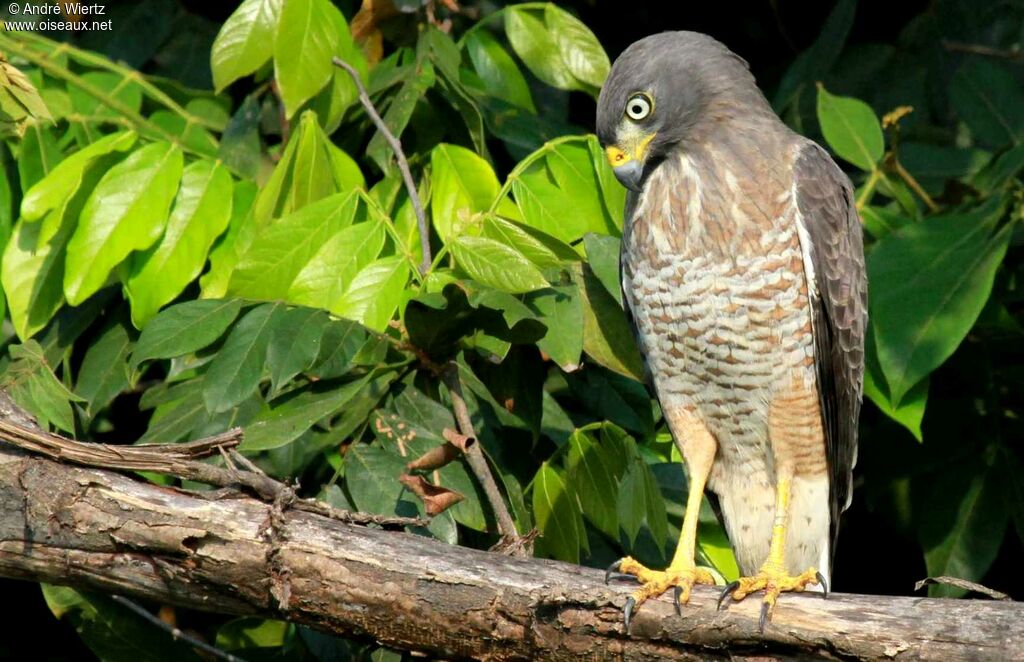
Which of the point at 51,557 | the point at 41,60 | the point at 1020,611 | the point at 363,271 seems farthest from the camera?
the point at 41,60

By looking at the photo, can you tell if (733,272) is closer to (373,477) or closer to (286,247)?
(373,477)

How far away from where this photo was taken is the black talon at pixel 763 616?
2.66 m

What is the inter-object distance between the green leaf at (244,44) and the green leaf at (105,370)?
845mm

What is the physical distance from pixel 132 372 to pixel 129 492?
0.78m

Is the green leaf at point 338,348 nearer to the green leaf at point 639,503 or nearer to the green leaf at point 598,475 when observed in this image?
the green leaf at point 598,475

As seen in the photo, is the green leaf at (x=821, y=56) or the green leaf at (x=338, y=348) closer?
the green leaf at (x=338, y=348)

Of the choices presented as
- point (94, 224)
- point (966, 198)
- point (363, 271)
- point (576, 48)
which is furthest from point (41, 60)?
point (966, 198)

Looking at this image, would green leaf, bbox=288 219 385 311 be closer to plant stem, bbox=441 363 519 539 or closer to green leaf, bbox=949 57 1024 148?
plant stem, bbox=441 363 519 539

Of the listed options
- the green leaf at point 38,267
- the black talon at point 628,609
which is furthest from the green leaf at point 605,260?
the green leaf at point 38,267

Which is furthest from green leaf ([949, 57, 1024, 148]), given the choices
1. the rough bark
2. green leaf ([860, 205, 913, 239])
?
the rough bark

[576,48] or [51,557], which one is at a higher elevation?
[576,48]

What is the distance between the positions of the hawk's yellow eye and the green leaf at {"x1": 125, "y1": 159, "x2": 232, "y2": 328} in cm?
127

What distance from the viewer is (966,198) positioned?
163 inches

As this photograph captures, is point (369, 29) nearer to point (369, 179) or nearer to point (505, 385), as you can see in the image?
point (369, 179)
